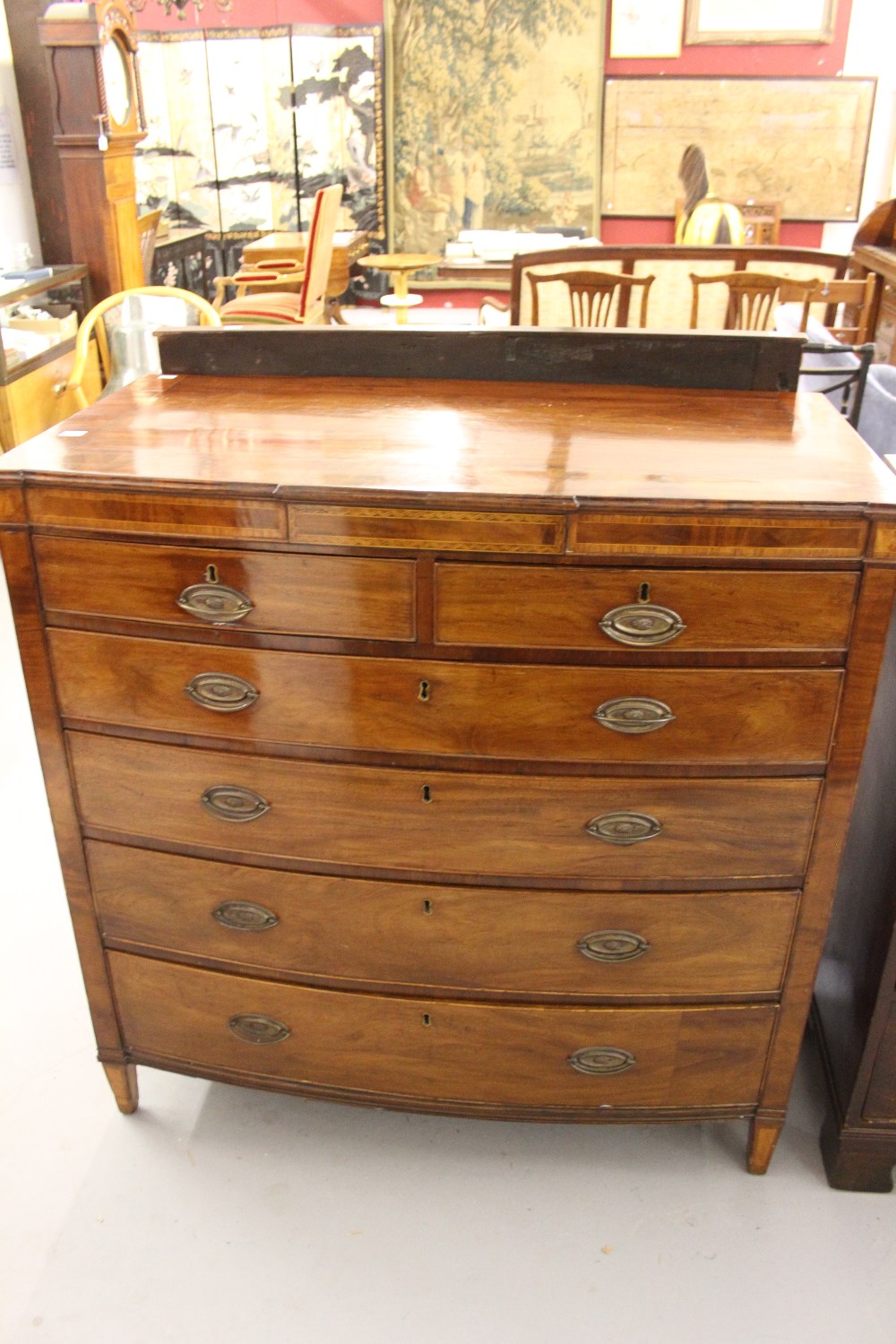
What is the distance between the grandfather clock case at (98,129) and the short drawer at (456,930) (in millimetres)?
4967

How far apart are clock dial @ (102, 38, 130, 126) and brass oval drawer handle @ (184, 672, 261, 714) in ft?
16.6

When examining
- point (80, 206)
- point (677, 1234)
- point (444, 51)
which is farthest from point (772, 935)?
point (444, 51)

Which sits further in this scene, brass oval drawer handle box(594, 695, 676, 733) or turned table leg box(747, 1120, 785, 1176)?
turned table leg box(747, 1120, 785, 1176)

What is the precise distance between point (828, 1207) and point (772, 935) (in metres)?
0.62

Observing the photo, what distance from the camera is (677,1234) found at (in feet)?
6.13

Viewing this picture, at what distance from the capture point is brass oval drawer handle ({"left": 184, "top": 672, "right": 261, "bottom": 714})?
1.56m

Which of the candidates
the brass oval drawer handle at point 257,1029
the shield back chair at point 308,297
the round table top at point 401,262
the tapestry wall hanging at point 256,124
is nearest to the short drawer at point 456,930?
the brass oval drawer handle at point 257,1029

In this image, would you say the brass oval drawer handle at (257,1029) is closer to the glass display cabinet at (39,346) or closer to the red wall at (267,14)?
the glass display cabinet at (39,346)

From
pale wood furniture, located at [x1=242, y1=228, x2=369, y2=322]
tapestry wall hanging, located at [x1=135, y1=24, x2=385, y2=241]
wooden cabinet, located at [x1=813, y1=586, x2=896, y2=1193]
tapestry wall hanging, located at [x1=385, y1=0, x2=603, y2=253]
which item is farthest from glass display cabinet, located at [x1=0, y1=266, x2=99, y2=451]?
wooden cabinet, located at [x1=813, y1=586, x2=896, y2=1193]

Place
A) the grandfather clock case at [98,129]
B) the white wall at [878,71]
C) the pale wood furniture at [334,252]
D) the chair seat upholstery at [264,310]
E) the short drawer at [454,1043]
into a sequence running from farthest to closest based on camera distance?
the white wall at [878,71] < the pale wood furniture at [334,252] < the chair seat upholstery at [264,310] < the grandfather clock case at [98,129] < the short drawer at [454,1043]

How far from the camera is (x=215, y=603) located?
4.95 feet

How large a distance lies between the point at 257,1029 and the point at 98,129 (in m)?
5.18

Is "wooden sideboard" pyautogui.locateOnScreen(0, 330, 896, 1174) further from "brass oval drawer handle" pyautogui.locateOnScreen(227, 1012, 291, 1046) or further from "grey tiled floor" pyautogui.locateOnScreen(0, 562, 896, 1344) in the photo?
"grey tiled floor" pyautogui.locateOnScreen(0, 562, 896, 1344)

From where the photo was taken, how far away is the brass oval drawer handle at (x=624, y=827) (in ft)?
5.24
